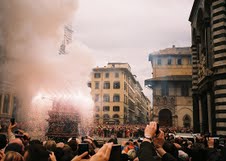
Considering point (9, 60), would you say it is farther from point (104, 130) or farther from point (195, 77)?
point (104, 130)

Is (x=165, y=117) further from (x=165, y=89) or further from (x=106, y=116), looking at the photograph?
(x=106, y=116)

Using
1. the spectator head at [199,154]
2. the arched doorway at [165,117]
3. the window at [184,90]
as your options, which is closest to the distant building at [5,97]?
the spectator head at [199,154]

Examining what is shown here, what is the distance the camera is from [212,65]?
20.0 m

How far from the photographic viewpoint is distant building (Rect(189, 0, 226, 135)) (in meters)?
18.1

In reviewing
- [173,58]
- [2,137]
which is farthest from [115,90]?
[2,137]

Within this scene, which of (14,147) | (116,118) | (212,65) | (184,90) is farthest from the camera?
(116,118)

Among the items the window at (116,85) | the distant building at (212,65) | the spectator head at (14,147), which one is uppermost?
the window at (116,85)

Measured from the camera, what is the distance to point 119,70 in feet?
243

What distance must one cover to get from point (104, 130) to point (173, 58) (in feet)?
65.0

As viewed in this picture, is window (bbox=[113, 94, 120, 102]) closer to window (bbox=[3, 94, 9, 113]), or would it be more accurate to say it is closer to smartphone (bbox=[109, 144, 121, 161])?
window (bbox=[3, 94, 9, 113])

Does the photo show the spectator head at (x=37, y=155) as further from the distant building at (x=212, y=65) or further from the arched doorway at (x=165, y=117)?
the arched doorway at (x=165, y=117)

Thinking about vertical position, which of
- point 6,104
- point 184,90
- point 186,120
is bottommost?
point 186,120

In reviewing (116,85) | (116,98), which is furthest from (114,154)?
(116,85)

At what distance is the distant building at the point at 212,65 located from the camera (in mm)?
18094
